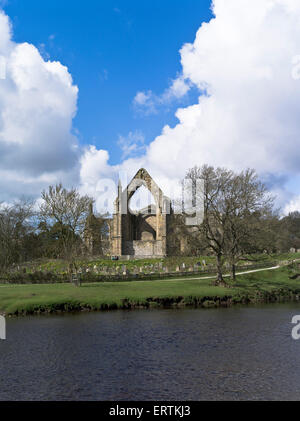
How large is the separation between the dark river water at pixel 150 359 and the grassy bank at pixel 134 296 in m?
3.43

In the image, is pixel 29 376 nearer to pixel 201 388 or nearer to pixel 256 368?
pixel 201 388

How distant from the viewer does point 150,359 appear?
14.8 metres

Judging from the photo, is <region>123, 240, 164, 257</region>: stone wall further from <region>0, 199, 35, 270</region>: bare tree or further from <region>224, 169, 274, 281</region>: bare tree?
<region>224, 169, 274, 281</region>: bare tree

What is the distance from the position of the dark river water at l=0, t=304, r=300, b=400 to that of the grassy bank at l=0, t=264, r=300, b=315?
343 cm

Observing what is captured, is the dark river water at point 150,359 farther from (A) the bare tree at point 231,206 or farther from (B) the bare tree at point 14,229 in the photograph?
(B) the bare tree at point 14,229

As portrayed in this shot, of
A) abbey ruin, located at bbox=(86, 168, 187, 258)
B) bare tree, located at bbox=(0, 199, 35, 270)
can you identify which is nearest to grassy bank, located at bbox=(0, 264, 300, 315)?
bare tree, located at bbox=(0, 199, 35, 270)

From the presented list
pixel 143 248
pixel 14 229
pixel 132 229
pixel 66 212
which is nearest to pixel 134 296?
pixel 66 212

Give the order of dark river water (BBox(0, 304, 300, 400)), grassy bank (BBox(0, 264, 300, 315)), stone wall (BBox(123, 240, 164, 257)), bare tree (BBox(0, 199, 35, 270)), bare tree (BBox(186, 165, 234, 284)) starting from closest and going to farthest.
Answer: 1. dark river water (BBox(0, 304, 300, 400))
2. grassy bank (BBox(0, 264, 300, 315))
3. bare tree (BBox(186, 165, 234, 284))
4. bare tree (BBox(0, 199, 35, 270))
5. stone wall (BBox(123, 240, 164, 257))

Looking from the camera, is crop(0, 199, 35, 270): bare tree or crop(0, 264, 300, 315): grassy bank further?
crop(0, 199, 35, 270): bare tree

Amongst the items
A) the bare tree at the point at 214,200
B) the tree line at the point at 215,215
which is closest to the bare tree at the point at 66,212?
the tree line at the point at 215,215

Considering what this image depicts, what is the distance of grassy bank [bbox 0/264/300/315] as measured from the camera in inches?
1068

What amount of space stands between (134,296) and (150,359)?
14.9 m

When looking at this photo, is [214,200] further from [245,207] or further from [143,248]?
[143,248]
